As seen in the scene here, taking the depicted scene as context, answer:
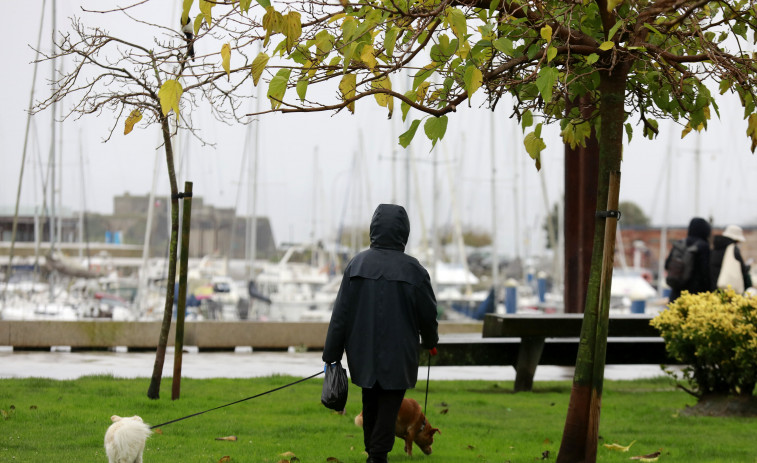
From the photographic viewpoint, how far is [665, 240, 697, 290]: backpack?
14250mm

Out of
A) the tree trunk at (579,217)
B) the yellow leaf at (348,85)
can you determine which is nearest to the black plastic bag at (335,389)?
the yellow leaf at (348,85)

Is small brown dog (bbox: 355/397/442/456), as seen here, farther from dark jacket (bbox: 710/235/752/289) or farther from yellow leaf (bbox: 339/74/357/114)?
dark jacket (bbox: 710/235/752/289)

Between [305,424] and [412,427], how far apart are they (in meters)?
1.78

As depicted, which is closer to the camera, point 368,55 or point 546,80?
point 368,55

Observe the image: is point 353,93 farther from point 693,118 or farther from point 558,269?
point 558,269

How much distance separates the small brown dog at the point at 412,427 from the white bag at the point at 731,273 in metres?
8.69

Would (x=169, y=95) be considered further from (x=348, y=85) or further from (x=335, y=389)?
(x=335, y=389)

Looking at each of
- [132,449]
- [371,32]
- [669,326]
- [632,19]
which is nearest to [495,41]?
[371,32]

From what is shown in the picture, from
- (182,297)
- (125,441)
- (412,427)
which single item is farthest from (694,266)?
(125,441)

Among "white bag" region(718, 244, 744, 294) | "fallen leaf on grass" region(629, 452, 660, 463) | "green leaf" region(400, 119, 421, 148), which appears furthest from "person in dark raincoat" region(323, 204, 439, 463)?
"white bag" region(718, 244, 744, 294)

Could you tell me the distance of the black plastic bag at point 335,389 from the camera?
6.19 m

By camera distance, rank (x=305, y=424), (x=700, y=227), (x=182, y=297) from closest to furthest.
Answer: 1. (x=305, y=424)
2. (x=182, y=297)
3. (x=700, y=227)

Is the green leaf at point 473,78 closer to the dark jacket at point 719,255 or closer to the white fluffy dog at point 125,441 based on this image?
the white fluffy dog at point 125,441

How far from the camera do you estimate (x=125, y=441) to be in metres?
5.48
